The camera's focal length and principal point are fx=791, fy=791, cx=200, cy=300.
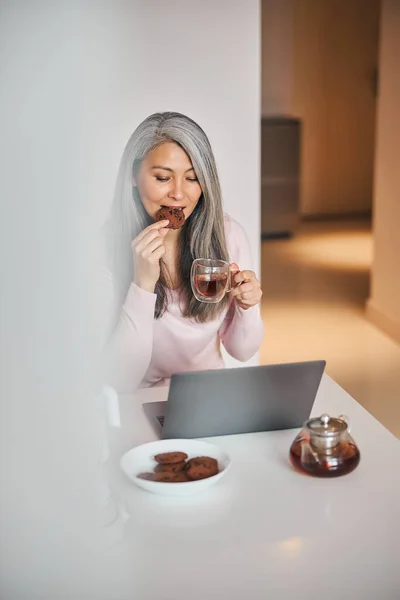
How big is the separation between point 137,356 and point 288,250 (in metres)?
3.63

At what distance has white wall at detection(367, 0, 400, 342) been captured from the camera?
330 cm

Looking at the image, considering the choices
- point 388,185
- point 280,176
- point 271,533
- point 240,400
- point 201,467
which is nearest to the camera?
point 271,533

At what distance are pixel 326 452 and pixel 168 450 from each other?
21 cm

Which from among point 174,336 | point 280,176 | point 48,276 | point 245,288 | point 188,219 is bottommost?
point 280,176

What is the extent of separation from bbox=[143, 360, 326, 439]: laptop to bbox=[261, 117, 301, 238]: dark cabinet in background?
13.5ft

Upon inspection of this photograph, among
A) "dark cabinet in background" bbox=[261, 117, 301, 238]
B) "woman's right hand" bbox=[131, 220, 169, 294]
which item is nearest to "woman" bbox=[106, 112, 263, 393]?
"woman's right hand" bbox=[131, 220, 169, 294]

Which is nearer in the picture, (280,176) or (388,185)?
(388,185)

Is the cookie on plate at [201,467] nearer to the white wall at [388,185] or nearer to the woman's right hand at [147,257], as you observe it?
the woman's right hand at [147,257]

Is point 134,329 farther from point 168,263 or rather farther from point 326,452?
point 326,452

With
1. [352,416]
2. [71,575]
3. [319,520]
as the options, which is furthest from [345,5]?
[71,575]

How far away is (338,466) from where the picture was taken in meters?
1.03

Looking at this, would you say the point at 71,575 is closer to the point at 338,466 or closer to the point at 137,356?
the point at 338,466

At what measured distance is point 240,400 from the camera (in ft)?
3.76

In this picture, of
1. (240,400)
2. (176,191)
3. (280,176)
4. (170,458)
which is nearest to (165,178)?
(176,191)
